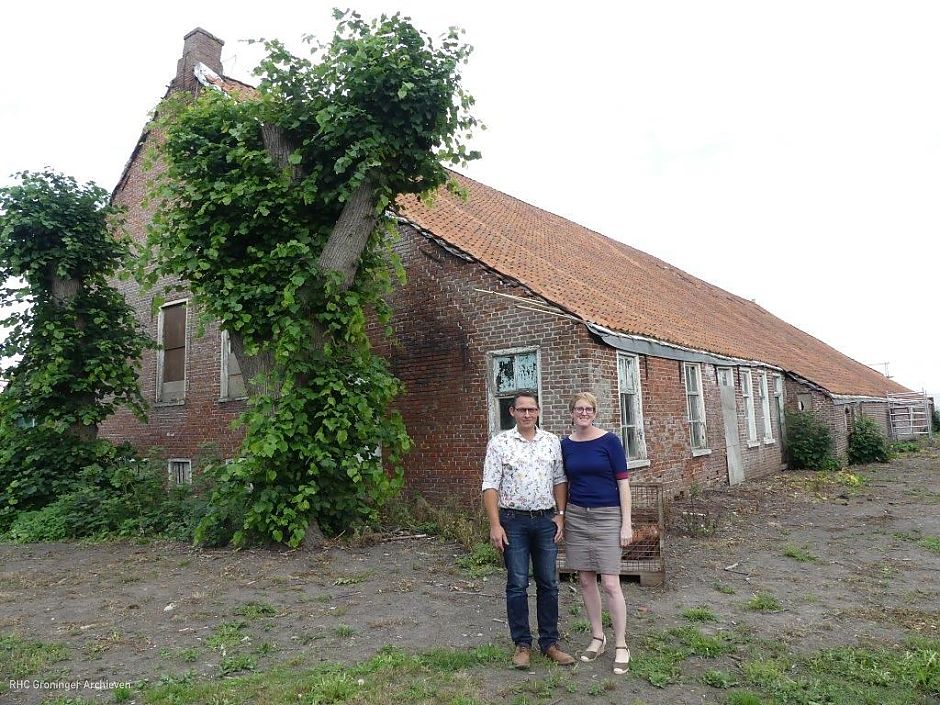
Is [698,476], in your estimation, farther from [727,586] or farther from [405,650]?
[405,650]

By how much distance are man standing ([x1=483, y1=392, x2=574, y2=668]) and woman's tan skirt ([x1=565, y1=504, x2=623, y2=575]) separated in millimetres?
122

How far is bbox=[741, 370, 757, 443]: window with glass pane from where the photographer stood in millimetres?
16297

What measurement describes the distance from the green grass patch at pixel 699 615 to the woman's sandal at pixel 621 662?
1.33 m

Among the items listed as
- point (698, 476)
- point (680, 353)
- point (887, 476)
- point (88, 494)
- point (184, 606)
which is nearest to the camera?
point (184, 606)

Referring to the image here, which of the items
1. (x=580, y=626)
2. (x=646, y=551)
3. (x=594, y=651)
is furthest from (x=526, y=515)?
(x=646, y=551)

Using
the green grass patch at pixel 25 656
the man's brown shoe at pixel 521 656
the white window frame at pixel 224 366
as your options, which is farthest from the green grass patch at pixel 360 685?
the white window frame at pixel 224 366

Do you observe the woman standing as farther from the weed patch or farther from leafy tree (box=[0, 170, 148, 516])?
leafy tree (box=[0, 170, 148, 516])

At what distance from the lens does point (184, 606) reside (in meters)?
6.37

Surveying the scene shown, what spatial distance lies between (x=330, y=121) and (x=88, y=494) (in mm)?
7416

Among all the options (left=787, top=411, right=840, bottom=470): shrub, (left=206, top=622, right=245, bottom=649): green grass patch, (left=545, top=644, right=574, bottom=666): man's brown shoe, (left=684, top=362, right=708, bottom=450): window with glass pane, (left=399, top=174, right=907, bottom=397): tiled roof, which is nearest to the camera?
(left=545, top=644, right=574, bottom=666): man's brown shoe

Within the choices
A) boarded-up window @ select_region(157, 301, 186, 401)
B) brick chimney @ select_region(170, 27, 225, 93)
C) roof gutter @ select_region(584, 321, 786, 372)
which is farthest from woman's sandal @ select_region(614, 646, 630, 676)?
brick chimney @ select_region(170, 27, 225, 93)

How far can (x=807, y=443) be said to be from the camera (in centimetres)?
1867

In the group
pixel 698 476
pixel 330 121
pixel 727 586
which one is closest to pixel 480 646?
pixel 727 586

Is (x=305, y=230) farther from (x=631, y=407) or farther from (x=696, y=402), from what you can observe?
(x=696, y=402)
